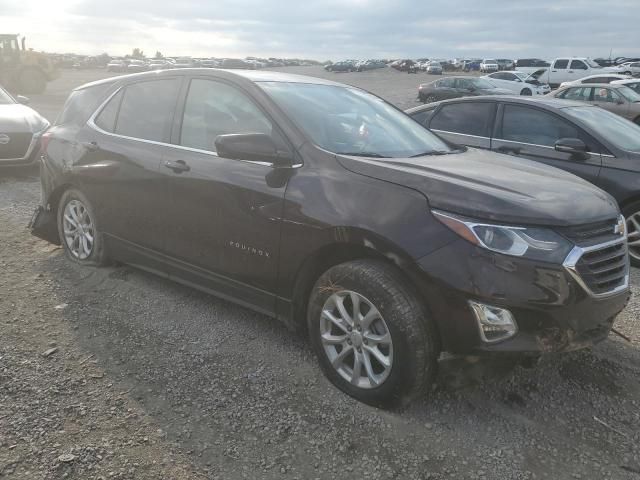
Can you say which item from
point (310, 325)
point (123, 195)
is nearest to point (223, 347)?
point (310, 325)

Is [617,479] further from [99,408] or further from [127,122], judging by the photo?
[127,122]

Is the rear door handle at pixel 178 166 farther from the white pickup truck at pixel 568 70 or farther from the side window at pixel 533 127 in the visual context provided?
the white pickup truck at pixel 568 70

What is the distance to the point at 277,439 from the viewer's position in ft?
8.82

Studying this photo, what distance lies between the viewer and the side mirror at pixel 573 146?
564cm

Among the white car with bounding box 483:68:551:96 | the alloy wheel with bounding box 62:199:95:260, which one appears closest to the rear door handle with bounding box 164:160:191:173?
the alloy wheel with bounding box 62:199:95:260

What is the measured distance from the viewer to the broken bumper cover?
98.9 inches

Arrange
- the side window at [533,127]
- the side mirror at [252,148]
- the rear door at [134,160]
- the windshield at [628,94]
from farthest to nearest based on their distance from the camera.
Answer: the windshield at [628,94] < the side window at [533,127] < the rear door at [134,160] < the side mirror at [252,148]

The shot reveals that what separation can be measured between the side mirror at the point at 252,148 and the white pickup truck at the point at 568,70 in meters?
32.0

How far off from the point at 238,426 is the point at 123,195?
2142 millimetres

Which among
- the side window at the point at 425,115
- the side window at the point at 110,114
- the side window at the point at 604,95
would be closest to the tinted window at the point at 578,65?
the side window at the point at 604,95

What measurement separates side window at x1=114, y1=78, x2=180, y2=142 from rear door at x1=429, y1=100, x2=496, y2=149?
3531 mm

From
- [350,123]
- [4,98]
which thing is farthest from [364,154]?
[4,98]

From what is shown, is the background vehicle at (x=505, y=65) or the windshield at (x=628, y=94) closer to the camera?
the windshield at (x=628, y=94)

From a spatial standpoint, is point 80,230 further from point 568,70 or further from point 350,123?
point 568,70
